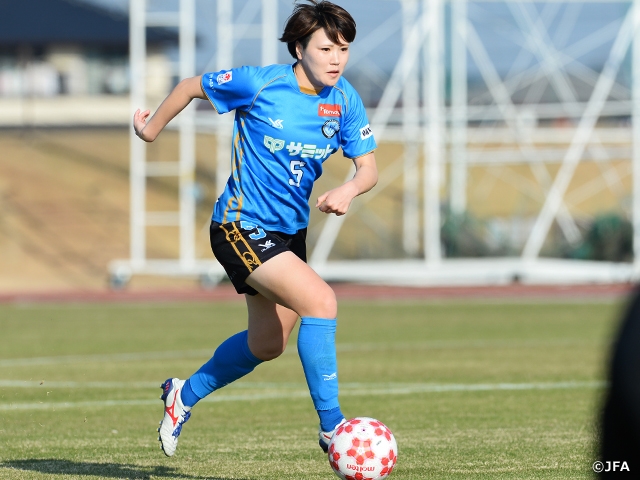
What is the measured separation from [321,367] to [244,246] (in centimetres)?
69

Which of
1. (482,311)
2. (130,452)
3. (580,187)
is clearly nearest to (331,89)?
(130,452)

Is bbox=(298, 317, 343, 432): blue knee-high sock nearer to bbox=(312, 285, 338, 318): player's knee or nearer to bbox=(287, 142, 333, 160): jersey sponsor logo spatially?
bbox=(312, 285, 338, 318): player's knee

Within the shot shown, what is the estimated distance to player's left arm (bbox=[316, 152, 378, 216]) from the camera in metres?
5.11

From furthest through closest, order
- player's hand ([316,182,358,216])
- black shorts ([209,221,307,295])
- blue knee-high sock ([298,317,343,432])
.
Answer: black shorts ([209,221,307,295]) < blue knee-high sock ([298,317,343,432]) < player's hand ([316,182,358,216])

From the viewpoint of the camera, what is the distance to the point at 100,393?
944cm

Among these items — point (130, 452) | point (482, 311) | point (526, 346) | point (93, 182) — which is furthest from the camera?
point (93, 182)

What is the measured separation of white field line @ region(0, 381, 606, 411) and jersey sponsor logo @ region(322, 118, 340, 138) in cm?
372

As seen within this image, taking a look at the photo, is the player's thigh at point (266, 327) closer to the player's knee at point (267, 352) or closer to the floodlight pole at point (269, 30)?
the player's knee at point (267, 352)

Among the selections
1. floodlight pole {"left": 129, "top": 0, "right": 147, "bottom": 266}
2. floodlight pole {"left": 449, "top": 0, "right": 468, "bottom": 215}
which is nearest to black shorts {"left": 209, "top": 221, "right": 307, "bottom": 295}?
floodlight pole {"left": 129, "top": 0, "right": 147, "bottom": 266}

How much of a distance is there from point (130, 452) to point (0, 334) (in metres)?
10.4

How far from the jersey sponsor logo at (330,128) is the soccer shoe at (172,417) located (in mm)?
1501

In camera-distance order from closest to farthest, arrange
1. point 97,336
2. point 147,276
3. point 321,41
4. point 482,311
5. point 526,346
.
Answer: point 321,41 < point 526,346 < point 97,336 < point 482,311 < point 147,276

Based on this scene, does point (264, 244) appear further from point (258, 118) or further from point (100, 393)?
point (100, 393)

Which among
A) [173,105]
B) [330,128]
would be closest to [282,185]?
[330,128]
